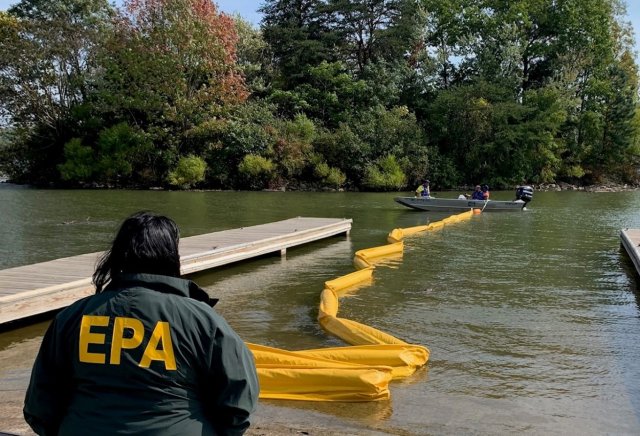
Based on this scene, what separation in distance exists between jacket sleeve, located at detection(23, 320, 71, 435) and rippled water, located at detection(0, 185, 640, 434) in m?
2.82

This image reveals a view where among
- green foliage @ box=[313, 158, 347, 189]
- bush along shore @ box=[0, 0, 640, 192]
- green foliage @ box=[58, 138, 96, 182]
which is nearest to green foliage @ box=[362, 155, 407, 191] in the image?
bush along shore @ box=[0, 0, 640, 192]

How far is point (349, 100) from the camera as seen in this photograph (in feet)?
143

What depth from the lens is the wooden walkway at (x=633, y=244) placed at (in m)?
11.5

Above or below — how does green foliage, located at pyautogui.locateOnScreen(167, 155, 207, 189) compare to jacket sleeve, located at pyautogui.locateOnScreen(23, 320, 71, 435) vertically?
above

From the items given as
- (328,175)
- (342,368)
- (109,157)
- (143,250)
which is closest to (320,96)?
(328,175)

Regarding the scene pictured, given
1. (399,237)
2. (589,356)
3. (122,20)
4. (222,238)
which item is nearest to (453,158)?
(122,20)

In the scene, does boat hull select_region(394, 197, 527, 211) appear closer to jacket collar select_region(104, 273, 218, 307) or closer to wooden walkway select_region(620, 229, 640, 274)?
wooden walkway select_region(620, 229, 640, 274)

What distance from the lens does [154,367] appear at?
196cm

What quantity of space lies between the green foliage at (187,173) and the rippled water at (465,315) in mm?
17982

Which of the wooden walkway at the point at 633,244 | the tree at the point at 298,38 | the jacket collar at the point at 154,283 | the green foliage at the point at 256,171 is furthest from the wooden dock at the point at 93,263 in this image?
the tree at the point at 298,38

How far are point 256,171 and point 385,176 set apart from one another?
8.14m

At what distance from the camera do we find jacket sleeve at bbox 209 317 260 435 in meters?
1.96

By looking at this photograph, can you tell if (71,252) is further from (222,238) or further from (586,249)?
(586,249)

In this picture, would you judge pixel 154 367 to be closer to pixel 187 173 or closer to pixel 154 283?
pixel 154 283
